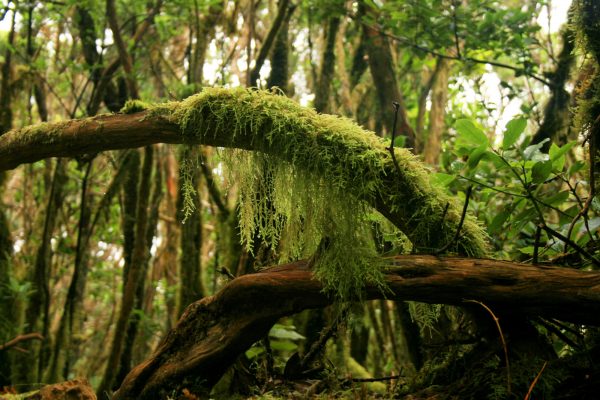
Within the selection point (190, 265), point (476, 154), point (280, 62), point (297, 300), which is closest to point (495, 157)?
point (476, 154)

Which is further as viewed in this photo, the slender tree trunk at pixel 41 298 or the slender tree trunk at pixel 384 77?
the slender tree trunk at pixel 41 298

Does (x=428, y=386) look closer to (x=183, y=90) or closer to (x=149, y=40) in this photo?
(x=183, y=90)

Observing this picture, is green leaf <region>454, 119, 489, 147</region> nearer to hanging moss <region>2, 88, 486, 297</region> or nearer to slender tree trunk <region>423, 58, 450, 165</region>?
hanging moss <region>2, 88, 486, 297</region>

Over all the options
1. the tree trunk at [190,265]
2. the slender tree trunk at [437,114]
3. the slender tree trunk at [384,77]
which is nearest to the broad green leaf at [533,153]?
the slender tree trunk at [384,77]

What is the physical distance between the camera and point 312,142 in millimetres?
2064

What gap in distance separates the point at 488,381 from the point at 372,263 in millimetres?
597

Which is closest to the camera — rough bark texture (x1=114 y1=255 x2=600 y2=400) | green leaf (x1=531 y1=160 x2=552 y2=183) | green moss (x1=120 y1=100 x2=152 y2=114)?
rough bark texture (x1=114 y1=255 x2=600 y2=400)

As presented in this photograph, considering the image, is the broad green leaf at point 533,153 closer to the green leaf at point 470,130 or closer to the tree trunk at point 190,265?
the green leaf at point 470,130

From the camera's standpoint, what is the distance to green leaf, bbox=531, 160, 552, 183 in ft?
6.45

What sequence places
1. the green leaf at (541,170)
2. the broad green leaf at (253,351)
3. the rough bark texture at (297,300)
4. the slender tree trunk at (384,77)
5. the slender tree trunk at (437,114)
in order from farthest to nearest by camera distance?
the slender tree trunk at (437,114) < the slender tree trunk at (384,77) < the broad green leaf at (253,351) < the green leaf at (541,170) < the rough bark texture at (297,300)

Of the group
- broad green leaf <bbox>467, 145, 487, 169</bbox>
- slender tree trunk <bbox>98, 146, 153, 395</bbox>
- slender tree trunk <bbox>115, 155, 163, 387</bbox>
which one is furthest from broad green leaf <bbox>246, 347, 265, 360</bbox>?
slender tree trunk <bbox>115, 155, 163, 387</bbox>

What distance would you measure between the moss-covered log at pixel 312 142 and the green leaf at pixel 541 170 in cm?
31

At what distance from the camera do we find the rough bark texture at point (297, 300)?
72.1 inches

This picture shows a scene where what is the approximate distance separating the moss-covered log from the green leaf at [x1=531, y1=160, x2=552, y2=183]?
31cm
